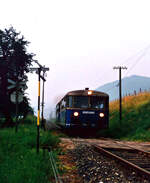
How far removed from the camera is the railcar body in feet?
56.3

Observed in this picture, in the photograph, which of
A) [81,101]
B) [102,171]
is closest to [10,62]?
[81,101]

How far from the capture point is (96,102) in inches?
698

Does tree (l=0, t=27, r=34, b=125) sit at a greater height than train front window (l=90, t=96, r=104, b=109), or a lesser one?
greater

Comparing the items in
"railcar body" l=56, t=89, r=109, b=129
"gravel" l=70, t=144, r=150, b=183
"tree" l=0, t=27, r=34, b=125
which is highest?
"tree" l=0, t=27, r=34, b=125

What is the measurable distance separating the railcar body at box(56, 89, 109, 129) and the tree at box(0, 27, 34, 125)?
33.7 feet

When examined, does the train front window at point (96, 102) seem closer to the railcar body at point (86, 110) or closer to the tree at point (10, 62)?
the railcar body at point (86, 110)

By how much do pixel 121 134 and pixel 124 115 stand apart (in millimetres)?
7668

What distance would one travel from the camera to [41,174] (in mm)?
5535

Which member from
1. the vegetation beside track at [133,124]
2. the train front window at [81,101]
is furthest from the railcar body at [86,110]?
the vegetation beside track at [133,124]

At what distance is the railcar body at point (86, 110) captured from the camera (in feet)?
56.3

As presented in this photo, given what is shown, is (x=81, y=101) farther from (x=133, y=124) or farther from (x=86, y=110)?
(x=133, y=124)

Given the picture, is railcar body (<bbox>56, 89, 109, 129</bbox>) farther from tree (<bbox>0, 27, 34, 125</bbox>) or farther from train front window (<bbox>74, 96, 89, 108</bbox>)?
tree (<bbox>0, 27, 34, 125</bbox>)

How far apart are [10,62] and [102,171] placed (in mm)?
22383

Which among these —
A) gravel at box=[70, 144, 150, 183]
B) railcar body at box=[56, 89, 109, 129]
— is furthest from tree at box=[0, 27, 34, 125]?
gravel at box=[70, 144, 150, 183]
